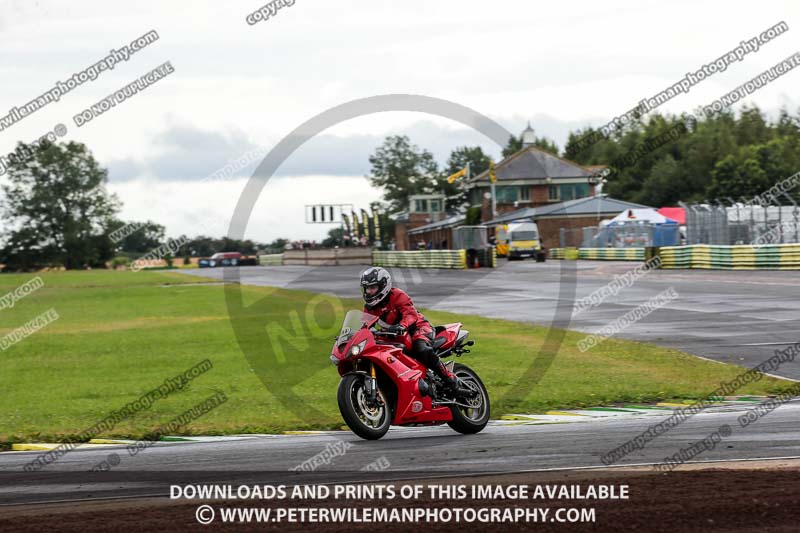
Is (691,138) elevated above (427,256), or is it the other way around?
(691,138)

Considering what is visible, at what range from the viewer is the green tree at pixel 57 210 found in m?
131

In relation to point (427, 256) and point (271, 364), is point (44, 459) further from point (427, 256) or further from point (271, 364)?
point (427, 256)

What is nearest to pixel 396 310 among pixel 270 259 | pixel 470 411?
pixel 470 411

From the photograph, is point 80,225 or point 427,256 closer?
point 427,256

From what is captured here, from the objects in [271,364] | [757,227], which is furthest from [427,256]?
[271,364]

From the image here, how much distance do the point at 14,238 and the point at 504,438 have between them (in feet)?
430

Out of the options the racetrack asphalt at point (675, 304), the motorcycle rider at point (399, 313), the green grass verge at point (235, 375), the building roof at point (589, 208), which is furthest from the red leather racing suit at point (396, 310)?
the building roof at point (589, 208)

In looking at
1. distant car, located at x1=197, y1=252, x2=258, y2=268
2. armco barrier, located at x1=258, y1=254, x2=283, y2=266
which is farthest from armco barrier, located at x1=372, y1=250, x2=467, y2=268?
distant car, located at x1=197, y1=252, x2=258, y2=268

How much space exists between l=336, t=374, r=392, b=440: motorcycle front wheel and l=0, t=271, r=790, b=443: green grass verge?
8.04 feet

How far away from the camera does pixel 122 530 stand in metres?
6.17

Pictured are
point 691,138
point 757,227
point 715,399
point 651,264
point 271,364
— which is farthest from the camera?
point 691,138

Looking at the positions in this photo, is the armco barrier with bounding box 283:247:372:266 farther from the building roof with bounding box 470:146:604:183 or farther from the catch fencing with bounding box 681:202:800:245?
the catch fencing with bounding box 681:202:800:245

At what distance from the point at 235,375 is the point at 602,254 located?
5151cm

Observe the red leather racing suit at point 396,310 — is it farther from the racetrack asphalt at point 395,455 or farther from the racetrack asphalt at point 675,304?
the racetrack asphalt at point 675,304
